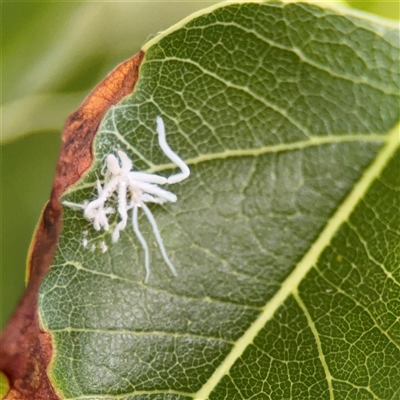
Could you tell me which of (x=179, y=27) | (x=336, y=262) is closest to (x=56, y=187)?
(x=179, y=27)

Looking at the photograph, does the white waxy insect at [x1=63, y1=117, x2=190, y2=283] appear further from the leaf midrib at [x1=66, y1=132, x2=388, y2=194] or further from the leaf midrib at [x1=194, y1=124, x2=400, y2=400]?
the leaf midrib at [x1=194, y1=124, x2=400, y2=400]

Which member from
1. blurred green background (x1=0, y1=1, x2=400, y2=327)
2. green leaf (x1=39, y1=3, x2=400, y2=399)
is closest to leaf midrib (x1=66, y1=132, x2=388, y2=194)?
green leaf (x1=39, y1=3, x2=400, y2=399)

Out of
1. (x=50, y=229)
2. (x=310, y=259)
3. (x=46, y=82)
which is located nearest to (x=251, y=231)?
(x=310, y=259)

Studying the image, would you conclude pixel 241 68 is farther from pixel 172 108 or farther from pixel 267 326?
pixel 267 326

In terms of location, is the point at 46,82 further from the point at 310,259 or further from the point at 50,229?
the point at 310,259

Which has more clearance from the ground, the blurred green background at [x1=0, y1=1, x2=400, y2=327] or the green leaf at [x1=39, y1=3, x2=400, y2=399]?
the blurred green background at [x1=0, y1=1, x2=400, y2=327]

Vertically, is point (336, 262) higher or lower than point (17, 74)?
lower
